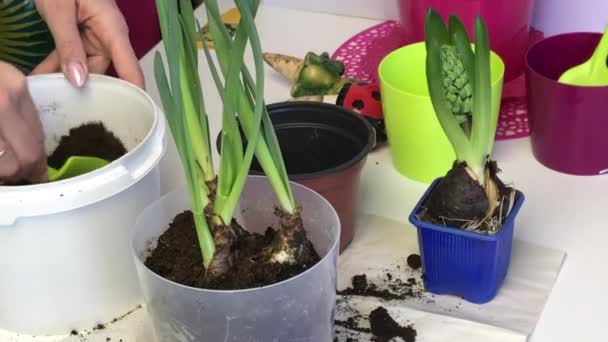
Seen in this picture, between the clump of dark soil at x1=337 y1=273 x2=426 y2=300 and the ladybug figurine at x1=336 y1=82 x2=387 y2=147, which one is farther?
the ladybug figurine at x1=336 y1=82 x2=387 y2=147

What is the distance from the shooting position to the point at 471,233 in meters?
0.56

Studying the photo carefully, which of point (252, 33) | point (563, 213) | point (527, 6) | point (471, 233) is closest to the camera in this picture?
→ point (252, 33)

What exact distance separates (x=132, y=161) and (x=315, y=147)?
185 millimetres

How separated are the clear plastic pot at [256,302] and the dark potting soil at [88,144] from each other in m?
0.15

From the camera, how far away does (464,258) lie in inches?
23.0

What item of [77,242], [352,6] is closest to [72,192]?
[77,242]

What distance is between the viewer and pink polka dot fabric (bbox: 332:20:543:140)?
787 millimetres

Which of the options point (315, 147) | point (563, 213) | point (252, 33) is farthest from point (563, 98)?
point (252, 33)

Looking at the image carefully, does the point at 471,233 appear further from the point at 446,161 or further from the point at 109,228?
the point at 109,228

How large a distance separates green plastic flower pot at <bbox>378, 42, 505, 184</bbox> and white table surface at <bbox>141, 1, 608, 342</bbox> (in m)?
0.02

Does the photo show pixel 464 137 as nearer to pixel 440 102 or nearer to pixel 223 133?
pixel 440 102

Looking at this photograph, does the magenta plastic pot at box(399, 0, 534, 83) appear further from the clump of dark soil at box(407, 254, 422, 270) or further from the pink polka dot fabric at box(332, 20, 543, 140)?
the clump of dark soil at box(407, 254, 422, 270)

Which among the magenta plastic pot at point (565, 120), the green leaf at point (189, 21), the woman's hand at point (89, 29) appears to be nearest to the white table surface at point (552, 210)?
the magenta plastic pot at point (565, 120)

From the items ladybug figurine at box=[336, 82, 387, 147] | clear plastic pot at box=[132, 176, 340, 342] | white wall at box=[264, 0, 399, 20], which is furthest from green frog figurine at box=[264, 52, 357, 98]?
clear plastic pot at box=[132, 176, 340, 342]
